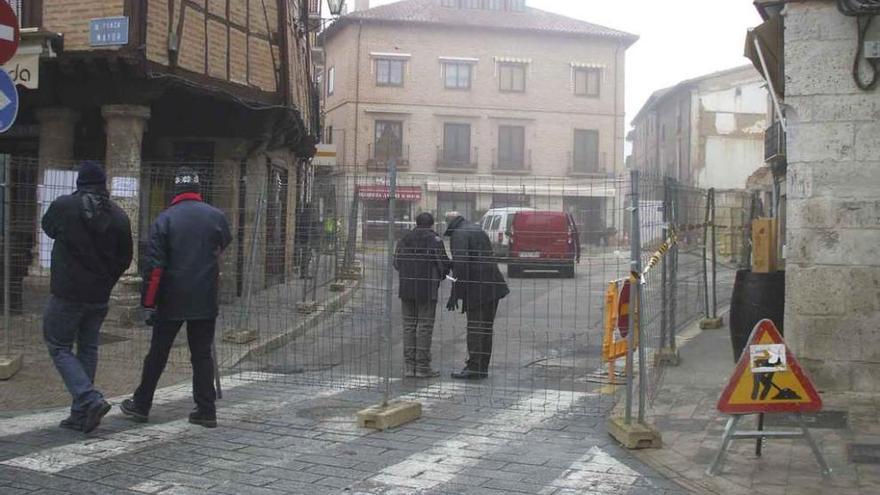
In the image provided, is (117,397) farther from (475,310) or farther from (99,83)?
(99,83)

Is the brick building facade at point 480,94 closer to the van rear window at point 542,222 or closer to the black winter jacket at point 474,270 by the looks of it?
the black winter jacket at point 474,270

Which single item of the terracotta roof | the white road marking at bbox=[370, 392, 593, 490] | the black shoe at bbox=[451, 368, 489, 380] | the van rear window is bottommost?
the white road marking at bbox=[370, 392, 593, 490]

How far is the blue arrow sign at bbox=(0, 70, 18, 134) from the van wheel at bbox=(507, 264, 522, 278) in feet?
14.2

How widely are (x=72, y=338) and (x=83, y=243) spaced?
26.7 inches

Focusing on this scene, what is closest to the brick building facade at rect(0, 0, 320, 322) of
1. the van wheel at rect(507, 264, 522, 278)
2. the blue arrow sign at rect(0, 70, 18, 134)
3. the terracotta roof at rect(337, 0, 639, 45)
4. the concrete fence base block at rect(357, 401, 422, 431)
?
the van wheel at rect(507, 264, 522, 278)

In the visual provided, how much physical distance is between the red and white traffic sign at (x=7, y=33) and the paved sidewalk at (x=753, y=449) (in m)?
5.32

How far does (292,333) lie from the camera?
30.9 ft

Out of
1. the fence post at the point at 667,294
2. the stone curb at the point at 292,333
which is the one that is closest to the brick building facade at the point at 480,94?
the stone curb at the point at 292,333

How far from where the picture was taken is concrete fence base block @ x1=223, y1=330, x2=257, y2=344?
9.25 metres

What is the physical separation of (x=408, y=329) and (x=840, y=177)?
4218 millimetres

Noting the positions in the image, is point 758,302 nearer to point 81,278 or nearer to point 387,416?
point 387,416

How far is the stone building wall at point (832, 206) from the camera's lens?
6.87 metres

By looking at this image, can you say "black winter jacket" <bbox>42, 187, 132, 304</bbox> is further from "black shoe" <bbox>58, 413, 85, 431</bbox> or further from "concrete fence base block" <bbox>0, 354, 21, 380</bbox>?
"concrete fence base block" <bbox>0, 354, 21, 380</bbox>

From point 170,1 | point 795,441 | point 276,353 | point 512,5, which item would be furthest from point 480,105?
point 795,441
